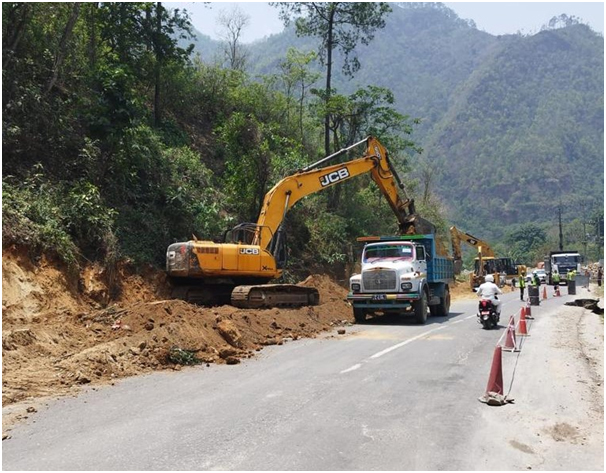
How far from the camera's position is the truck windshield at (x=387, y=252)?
58.1ft

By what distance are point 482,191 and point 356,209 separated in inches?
5626

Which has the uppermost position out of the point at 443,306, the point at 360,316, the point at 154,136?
the point at 154,136

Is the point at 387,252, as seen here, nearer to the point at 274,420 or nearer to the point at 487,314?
the point at 487,314

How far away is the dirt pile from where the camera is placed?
9242 millimetres

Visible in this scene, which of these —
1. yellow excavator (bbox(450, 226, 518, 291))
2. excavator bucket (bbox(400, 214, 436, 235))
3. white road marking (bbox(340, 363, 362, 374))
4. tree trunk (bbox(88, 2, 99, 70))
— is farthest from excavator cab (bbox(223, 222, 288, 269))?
yellow excavator (bbox(450, 226, 518, 291))

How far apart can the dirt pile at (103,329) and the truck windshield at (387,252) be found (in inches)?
95.4

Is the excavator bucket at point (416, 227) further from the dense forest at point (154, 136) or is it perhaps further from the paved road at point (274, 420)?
the paved road at point (274, 420)

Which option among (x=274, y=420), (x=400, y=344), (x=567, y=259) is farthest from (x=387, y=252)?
(x=567, y=259)

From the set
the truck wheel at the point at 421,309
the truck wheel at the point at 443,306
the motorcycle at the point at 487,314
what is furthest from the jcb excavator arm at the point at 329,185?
the motorcycle at the point at 487,314

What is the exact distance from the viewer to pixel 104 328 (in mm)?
11570

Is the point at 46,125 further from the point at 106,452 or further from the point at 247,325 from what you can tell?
the point at 106,452

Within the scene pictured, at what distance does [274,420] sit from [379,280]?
10.3 meters

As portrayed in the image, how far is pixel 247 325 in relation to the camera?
13406mm

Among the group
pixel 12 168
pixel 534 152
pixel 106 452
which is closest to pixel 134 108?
pixel 12 168
